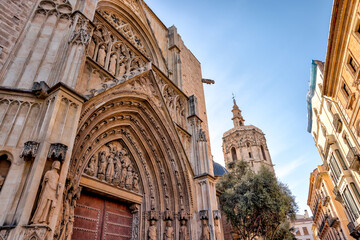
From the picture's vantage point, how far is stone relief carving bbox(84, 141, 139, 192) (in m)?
7.09

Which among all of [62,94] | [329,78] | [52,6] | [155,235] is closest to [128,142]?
[155,235]

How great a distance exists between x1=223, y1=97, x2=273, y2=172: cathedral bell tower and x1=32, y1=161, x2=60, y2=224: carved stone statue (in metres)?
37.9

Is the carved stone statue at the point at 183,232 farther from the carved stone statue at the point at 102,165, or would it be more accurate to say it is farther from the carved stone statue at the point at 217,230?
the carved stone statue at the point at 102,165

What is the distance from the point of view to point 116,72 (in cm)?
839

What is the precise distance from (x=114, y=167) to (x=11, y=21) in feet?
15.8

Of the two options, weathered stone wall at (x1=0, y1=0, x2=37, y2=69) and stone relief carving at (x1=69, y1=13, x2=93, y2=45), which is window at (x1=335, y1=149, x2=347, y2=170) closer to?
stone relief carving at (x1=69, y1=13, x2=93, y2=45)

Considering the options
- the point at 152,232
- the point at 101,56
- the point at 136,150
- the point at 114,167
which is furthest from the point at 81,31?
the point at 152,232

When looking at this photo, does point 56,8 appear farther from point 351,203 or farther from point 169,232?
point 351,203

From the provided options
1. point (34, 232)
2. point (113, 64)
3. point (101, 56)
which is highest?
point (113, 64)

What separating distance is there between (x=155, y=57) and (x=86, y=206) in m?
8.33

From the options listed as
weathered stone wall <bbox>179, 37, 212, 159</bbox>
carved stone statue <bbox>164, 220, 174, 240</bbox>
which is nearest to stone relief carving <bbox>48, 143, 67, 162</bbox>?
carved stone statue <bbox>164, 220, 174, 240</bbox>

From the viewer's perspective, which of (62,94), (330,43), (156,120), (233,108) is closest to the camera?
(62,94)

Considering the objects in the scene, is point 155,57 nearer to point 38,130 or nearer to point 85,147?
point 85,147

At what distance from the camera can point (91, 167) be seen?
690 centimetres
